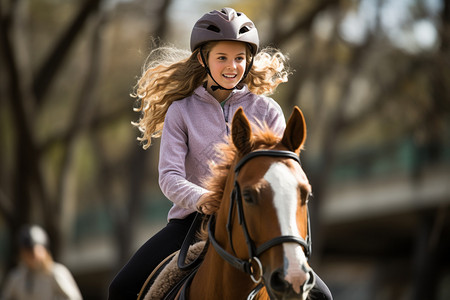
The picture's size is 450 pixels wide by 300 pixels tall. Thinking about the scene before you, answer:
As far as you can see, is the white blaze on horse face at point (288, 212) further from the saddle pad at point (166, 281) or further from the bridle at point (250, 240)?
the saddle pad at point (166, 281)

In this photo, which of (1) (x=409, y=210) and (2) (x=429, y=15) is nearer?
(2) (x=429, y=15)

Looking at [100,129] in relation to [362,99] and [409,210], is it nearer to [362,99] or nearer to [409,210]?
[362,99]

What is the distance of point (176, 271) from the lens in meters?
4.88

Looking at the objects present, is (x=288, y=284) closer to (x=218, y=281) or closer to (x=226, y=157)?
(x=218, y=281)

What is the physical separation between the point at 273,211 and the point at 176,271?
50.1 inches

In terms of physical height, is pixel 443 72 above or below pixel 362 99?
above

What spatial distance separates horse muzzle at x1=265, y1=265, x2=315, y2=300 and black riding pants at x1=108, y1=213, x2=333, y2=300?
1466 millimetres

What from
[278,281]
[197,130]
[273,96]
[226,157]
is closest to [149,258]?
[197,130]

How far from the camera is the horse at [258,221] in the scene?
12.1 ft

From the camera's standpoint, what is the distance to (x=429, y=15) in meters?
13.9

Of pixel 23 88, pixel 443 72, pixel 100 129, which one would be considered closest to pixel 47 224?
pixel 23 88

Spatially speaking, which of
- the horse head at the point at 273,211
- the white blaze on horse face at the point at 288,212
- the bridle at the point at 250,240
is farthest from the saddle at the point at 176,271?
the white blaze on horse face at the point at 288,212

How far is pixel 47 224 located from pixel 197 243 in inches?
402

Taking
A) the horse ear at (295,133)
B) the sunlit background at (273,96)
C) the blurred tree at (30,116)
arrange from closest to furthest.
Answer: the horse ear at (295,133), the blurred tree at (30,116), the sunlit background at (273,96)
